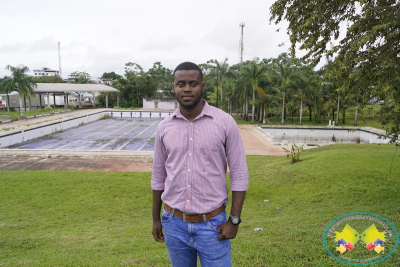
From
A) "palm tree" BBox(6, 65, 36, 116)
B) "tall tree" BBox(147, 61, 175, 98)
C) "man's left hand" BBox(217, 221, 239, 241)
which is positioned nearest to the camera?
"man's left hand" BBox(217, 221, 239, 241)

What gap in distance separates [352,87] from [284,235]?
3.43 metres

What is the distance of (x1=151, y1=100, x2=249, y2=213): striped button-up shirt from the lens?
2123mm

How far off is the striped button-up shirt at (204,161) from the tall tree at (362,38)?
322 centimetres

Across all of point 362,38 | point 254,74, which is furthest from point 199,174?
point 254,74

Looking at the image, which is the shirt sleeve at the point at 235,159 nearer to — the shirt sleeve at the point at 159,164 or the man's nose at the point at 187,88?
the man's nose at the point at 187,88

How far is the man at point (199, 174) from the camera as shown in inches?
83.3

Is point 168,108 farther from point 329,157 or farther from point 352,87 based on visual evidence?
point 352,87

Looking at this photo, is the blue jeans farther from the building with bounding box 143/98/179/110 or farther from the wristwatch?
the building with bounding box 143/98/179/110

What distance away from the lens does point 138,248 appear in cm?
476

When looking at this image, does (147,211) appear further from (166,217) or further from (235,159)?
(235,159)

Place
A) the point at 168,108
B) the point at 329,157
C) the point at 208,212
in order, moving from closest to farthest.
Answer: the point at 208,212 → the point at 329,157 → the point at 168,108

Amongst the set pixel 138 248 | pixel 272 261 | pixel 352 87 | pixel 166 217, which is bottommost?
pixel 138 248

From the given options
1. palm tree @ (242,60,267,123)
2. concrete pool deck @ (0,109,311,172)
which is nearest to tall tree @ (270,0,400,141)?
concrete pool deck @ (0,109,311,172)

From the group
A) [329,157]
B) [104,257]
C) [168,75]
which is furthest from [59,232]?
[168,75]
